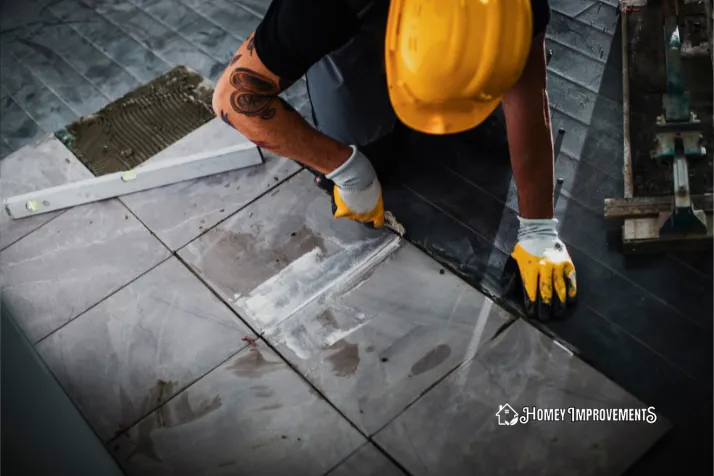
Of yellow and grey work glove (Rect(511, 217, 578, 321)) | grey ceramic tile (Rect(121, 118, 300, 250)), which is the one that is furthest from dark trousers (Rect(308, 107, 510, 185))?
yellow and grey work glove (Rect(511, 217, 578, 321))

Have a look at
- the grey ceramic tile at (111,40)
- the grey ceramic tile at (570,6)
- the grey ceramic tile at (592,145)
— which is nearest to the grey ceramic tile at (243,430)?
the grey ceramic tile at (592,145)

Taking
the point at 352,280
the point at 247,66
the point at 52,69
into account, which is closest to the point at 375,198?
the point at 352,280

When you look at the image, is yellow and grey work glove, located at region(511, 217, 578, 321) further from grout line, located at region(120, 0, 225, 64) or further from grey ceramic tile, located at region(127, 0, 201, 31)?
grey ceramic tile, located at region(127, 0, 201, 31)

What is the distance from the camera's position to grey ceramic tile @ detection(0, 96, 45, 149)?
2893 millimetres

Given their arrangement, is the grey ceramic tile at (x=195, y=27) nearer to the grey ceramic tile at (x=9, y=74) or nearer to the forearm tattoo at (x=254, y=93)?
the grey ceramic tile at (x=9, y=74)

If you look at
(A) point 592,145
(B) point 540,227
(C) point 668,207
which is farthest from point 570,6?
(B) point 540,227

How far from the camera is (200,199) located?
2514 mm

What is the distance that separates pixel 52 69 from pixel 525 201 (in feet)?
7.35

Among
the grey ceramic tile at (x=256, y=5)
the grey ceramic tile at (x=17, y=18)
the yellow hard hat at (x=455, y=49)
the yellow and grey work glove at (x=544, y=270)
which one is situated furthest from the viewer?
the grey ceramic tile at (x=17, y=18)

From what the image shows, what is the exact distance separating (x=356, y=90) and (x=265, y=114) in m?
0.38

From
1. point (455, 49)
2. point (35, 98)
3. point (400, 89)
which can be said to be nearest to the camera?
point (455, 49)

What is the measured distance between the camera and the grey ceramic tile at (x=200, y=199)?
2439 millimetres

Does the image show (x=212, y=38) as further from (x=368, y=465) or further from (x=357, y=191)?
(x=368, y=465)

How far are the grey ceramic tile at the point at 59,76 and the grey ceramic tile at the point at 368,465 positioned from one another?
6.12ft
